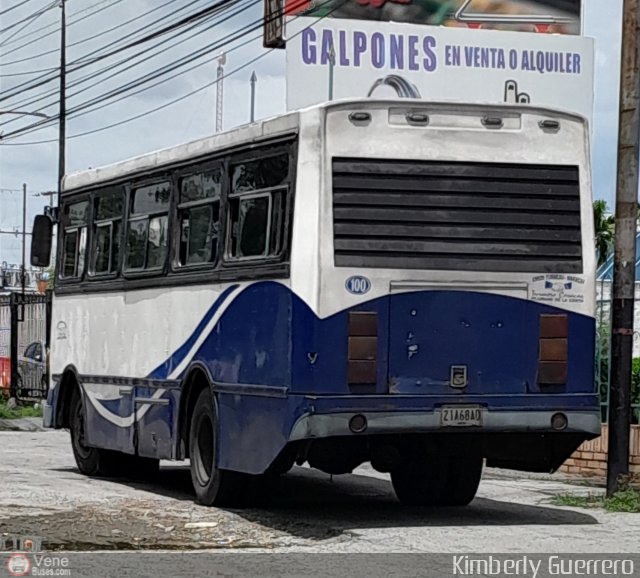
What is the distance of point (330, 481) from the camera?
59.5 ft

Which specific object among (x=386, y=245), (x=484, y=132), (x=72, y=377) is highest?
(x=484, y=132)

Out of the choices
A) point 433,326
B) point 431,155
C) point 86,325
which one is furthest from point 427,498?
point 86,325

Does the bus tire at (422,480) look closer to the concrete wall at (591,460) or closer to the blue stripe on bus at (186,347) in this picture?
the blue stripe on bus at (186,347)

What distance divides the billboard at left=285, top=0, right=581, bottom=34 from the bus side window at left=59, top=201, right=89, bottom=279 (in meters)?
22.0

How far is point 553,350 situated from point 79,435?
22.0 ft

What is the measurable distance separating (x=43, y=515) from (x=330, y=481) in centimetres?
523

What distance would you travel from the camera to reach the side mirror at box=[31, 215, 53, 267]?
19.3m

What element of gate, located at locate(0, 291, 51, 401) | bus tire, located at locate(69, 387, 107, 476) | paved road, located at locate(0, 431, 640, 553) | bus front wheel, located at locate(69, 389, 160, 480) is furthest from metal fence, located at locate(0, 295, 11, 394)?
paved road, located at locate(0, 431, 640, 553)

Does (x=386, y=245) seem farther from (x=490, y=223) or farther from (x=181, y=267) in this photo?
(x=181, y=267)

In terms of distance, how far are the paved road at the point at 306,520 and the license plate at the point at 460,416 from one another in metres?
0.84

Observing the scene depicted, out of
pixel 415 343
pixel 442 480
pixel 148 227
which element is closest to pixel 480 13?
pixel 148 227

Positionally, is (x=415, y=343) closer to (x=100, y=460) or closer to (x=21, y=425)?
(x=100, y=460)

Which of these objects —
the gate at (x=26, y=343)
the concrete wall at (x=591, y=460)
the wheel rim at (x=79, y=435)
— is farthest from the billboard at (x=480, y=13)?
the wheel rim at (x=79, y=435)

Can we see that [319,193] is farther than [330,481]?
No
